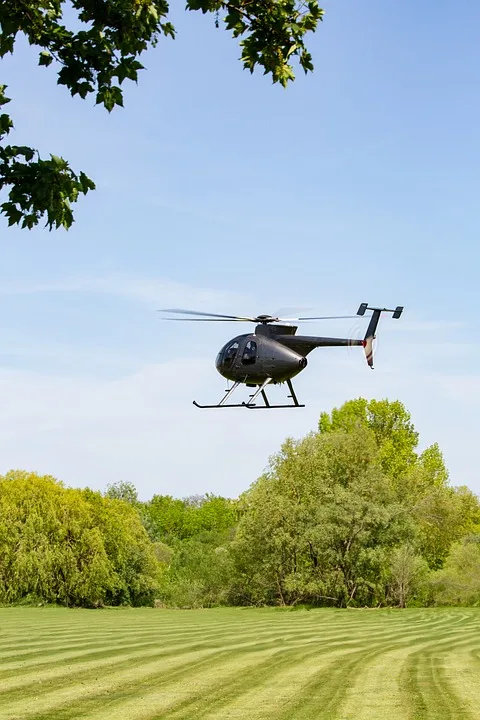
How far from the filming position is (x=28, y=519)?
52.7 meters

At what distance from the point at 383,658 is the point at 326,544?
28.6m

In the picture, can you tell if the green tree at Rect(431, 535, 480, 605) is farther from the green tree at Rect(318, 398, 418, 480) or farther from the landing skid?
the landing skid

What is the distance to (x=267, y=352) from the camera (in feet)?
75.9

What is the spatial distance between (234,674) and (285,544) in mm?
33300

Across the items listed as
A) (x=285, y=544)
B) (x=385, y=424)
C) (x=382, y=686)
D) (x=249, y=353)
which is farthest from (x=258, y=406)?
(x=385, y=424)

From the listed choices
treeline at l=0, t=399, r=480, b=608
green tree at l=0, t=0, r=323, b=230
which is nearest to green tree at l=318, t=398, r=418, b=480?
treeline at l=0, t=399, r=480, b=608

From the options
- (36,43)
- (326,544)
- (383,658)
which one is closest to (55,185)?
(36,43)

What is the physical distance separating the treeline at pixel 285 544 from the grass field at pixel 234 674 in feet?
67.5

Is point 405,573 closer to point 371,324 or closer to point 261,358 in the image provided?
point 371,324

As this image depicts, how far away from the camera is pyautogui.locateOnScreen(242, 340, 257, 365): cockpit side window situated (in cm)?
2320

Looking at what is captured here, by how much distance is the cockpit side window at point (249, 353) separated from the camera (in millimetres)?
23203

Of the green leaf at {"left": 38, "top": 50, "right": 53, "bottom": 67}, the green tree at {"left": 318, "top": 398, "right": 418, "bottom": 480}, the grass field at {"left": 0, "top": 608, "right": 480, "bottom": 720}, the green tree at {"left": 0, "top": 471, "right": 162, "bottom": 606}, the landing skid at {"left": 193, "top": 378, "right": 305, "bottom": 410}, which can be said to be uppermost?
the green tree at {"left": 318, "top": 398, "right": 418, "bottom": 480}

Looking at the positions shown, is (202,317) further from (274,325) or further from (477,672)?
(477,672)

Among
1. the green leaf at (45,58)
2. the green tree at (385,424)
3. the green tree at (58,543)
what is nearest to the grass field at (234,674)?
the green leaf at (45,58)
